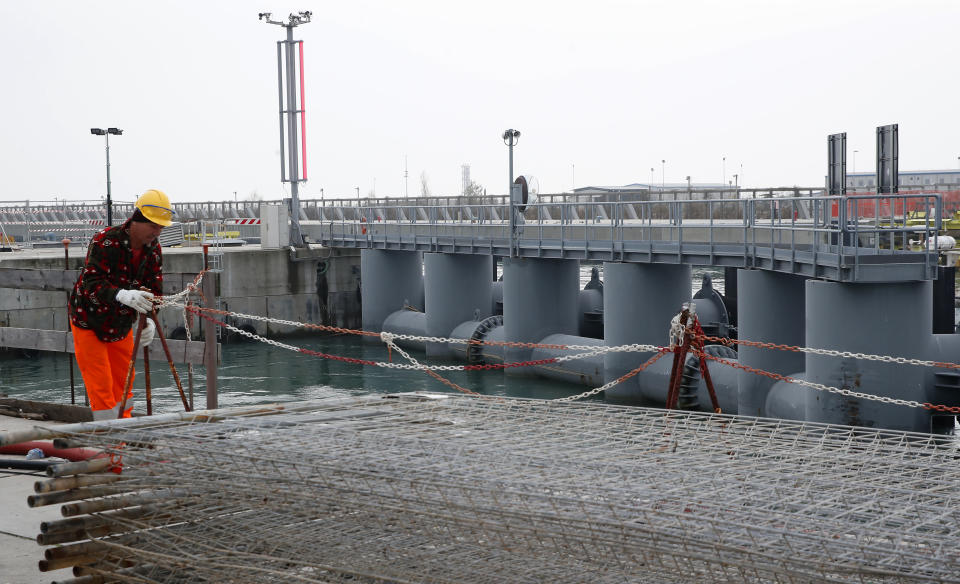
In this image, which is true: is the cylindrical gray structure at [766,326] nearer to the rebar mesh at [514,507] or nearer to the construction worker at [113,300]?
the rebar mesh at [514,507]

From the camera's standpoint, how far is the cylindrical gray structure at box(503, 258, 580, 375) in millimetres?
25734

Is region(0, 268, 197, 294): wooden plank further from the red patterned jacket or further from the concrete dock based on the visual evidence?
the red patterned jacket

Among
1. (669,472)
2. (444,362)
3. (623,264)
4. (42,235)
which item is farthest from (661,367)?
(42,235)

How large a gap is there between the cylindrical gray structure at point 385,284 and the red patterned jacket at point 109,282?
2640cm

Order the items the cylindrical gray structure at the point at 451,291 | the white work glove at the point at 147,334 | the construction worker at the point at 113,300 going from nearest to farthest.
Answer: the construction worker at the point at 113,300
the white work glove at the point at 147,334
the cylindrical gray structure at the point at 451,291

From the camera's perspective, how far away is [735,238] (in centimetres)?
2481

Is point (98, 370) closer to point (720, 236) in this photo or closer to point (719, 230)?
point (720, 236)

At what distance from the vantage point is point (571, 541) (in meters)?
4.52

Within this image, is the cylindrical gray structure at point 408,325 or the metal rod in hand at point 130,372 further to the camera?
the cylindrical gray structure at point 408,325

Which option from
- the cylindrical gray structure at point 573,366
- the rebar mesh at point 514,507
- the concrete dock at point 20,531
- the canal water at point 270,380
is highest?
the rebar mesh at point 514,507

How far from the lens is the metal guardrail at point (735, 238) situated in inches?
593

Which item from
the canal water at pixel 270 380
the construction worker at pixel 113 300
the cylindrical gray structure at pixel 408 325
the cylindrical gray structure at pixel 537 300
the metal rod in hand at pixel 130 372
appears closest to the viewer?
Answer: the construction worker at pixel 113 300

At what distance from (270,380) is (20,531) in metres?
19.5

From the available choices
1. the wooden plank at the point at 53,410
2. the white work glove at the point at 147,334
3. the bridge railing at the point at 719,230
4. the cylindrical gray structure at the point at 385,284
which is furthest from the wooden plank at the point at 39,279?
the cylindrical gray structure at the point at 385,284
